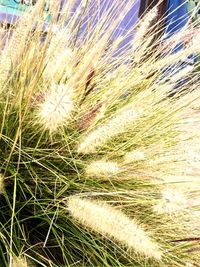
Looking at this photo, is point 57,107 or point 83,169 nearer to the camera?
→ point 57,107

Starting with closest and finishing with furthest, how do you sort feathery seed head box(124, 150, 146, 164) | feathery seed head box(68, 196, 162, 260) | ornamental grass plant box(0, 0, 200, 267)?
1. feathery seed head box(68, 196, 162, 260)
2. ornamental grass plant box(0, 0, 200, 267)
3. feathery seed head box(124, 150, 146, 164)

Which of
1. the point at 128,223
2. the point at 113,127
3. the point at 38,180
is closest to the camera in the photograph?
the point at 128,223

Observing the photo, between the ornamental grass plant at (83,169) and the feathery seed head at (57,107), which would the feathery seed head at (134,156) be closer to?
the ornamental grass plant at (83,169)

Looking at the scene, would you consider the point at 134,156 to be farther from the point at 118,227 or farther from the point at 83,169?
the point at 118,227

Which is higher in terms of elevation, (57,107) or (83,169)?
(57,107)

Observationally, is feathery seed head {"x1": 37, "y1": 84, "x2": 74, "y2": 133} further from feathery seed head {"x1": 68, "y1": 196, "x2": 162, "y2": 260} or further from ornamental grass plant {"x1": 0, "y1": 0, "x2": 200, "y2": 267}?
feathery seed head {"x1": 68, "y1": 196, "x2": 162, "y2": 260}

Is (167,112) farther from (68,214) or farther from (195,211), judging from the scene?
(68,214)

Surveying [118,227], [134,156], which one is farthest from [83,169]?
[118,227]

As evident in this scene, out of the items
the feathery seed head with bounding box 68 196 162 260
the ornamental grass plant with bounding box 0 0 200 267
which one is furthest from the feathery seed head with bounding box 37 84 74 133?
the feathery seed head with bounding box 68 196 162 260

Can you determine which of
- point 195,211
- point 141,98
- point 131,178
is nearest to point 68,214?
point 131,178
